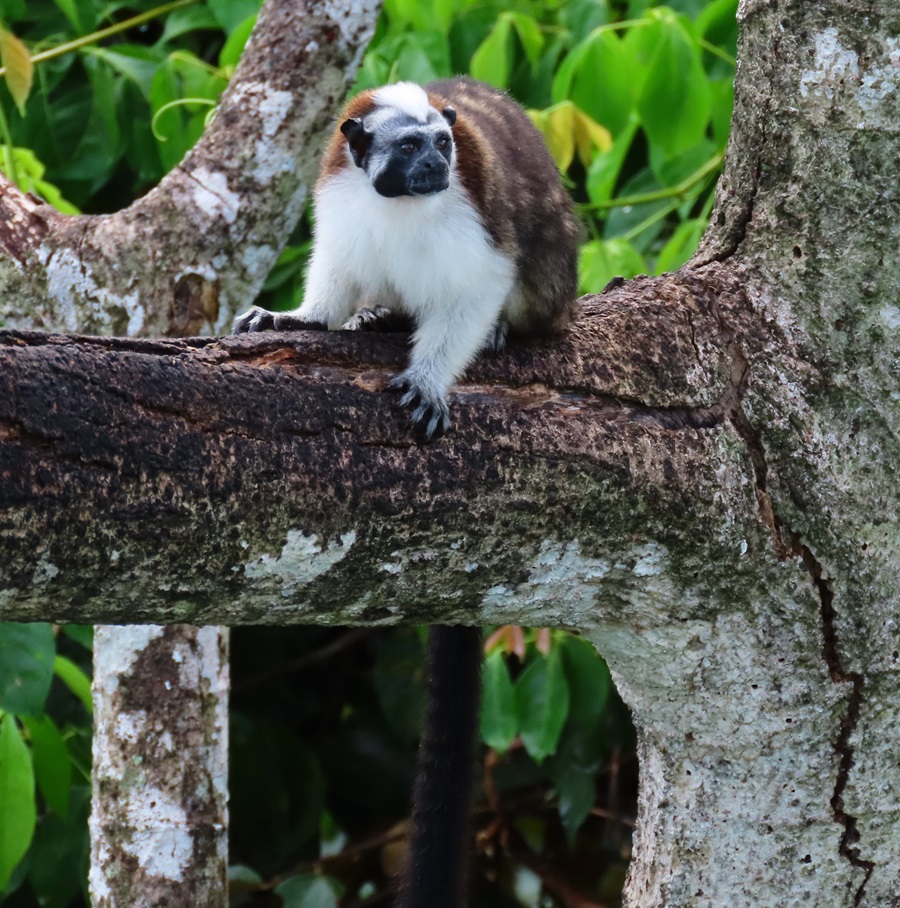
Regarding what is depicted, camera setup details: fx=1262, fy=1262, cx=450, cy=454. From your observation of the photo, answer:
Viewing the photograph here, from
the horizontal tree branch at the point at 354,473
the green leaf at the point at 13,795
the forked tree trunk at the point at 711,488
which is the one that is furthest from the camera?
the green leaf at the point at 13,795

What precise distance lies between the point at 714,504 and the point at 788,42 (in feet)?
2.73

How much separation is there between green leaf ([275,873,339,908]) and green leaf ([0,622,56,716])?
1.25m

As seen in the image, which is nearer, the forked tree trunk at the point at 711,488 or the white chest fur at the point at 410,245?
the forked tree trunk at the point at 711,488

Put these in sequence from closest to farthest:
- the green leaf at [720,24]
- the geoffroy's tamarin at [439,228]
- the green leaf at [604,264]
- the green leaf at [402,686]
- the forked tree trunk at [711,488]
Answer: the forked tree trunk at [711,488]
the geoffroy's tamarin at [439,228]
the green leaf at [604,264]
the green leaf at [720,24]
the green leaf at [402,686]

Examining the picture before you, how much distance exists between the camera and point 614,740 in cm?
443

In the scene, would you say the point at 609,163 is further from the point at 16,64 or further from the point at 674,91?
the point at 16,64

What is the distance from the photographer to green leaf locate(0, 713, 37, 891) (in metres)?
2.86

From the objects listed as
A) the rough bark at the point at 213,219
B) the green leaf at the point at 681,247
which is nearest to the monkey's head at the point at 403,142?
the rough bark at the point at 213,219

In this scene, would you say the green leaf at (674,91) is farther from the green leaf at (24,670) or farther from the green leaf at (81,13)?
the green leaf at (24,670)

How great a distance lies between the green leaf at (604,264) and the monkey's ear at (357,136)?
0.78m

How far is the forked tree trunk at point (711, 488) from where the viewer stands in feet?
5.97

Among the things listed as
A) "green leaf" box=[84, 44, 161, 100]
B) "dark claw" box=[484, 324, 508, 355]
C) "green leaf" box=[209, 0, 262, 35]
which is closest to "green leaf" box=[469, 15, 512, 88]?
"green leaf" box=[209, 0, 262, 35]

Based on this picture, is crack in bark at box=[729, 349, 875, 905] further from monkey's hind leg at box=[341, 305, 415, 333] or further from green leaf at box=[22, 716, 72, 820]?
green leaf at box=[22, 716, 72, 820]

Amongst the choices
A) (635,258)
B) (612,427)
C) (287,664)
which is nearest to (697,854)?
(612,427)
